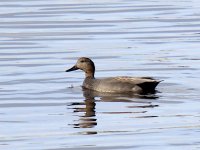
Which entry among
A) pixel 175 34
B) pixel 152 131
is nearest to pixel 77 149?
pixel 152 131

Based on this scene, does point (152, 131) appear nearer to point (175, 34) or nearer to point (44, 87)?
point (44, 87)

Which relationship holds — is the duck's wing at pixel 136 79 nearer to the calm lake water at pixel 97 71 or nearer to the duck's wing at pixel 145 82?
the duck's wing at pixel 145 82

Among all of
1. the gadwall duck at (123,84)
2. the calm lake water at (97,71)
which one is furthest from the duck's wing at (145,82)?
the calm lake water at (97,71)

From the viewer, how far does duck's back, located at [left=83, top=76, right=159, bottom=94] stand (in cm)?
1723

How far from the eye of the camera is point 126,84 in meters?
17.4

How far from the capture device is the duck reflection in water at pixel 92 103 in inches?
561

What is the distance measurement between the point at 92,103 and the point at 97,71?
127 inches

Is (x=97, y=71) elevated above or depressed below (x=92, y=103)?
above

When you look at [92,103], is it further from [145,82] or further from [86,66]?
[86,66]

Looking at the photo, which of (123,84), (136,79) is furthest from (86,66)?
(136,79)

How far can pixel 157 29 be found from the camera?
24.9 meters

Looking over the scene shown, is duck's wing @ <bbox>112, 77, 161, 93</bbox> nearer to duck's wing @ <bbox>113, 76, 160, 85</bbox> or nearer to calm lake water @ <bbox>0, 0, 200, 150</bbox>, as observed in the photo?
duck's wing @ <bbox>113, 76, 160, 85</bbox>

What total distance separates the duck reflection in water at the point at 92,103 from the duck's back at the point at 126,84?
0.51 feet

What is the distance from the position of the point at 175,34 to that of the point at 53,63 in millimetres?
4756
